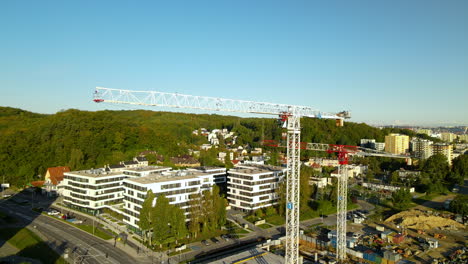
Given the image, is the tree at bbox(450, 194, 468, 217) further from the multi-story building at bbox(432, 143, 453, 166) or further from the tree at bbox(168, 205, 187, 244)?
the multi-story building at bbox(432, 143, 453, 166)

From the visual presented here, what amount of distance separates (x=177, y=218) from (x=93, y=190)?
50.3 feet

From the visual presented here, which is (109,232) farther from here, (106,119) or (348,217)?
(106,119)

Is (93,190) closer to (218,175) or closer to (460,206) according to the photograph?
(218,175)

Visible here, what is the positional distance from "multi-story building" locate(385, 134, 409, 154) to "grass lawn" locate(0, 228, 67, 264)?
304ft

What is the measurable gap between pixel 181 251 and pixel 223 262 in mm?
5722

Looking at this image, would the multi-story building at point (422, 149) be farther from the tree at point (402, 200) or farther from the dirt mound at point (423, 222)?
the dirt mound at point (423, 222)

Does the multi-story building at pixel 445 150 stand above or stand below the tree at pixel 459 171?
above

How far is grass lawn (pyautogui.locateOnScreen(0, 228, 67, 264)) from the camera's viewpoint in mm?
26042

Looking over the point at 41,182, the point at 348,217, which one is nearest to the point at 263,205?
the point at 348,217

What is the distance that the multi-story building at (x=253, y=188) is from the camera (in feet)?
127

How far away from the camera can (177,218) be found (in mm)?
28766

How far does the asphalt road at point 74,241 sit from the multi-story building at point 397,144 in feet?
288

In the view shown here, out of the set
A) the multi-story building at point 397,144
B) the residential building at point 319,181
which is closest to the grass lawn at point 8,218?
the residential building at point 319,181

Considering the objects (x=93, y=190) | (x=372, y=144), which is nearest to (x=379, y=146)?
(x=372, y=144)
